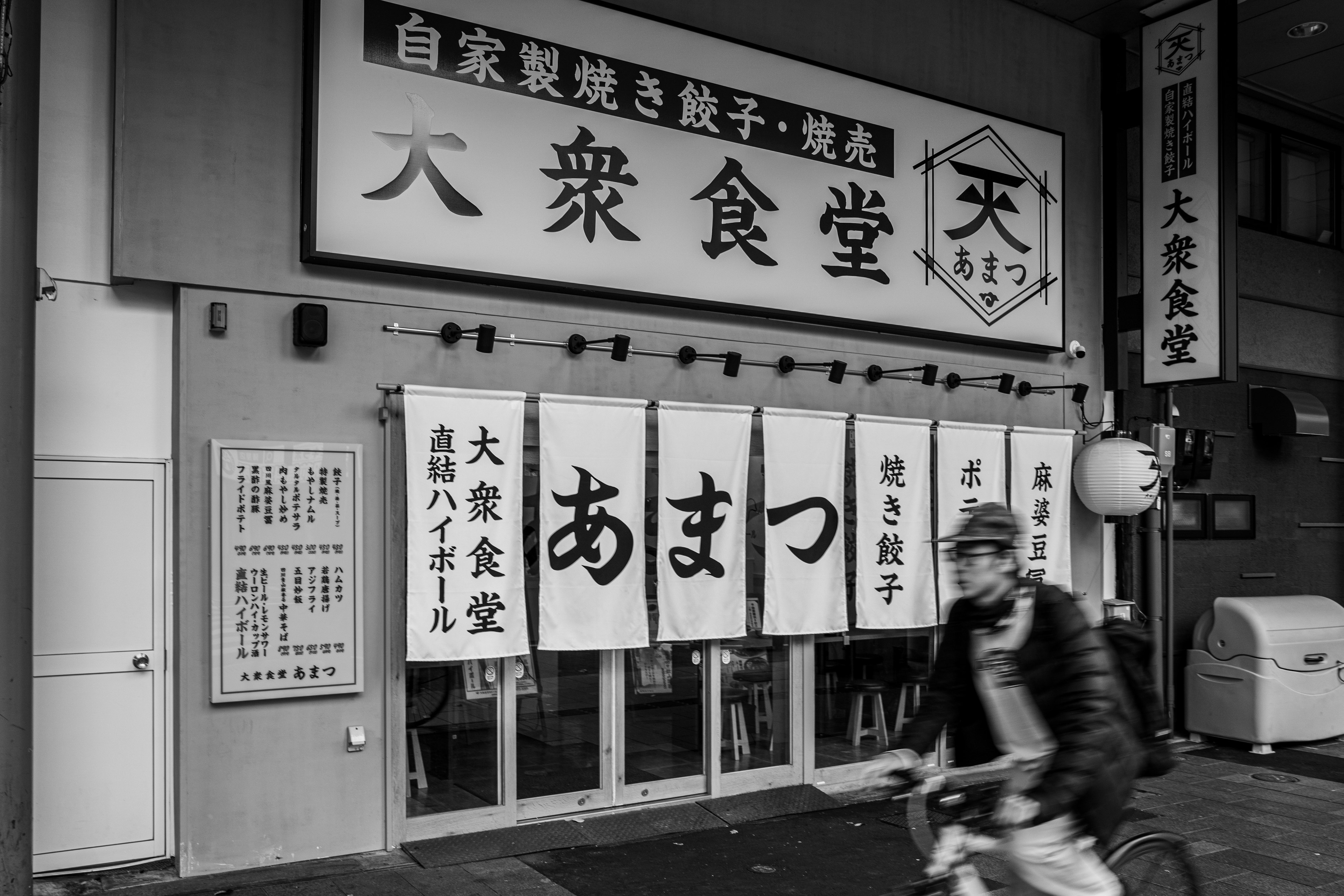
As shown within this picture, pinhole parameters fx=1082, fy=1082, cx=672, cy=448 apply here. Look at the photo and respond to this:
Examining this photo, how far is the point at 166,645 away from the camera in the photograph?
19.7ft

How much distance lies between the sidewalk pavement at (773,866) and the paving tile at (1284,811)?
0.6 inches

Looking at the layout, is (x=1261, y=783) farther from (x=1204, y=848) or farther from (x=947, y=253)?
(x=947, y=253)

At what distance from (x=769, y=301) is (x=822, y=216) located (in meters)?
0.86

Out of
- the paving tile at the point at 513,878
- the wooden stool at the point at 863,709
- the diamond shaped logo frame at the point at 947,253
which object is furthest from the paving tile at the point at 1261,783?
the paving tile at the point at 513,878

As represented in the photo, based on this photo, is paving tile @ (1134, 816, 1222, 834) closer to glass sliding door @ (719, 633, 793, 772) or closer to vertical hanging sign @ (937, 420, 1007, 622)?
vertical hanging sign @ (937, 420, 1007, 622)

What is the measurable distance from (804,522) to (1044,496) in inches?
103

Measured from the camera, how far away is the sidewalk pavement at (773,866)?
229 inches

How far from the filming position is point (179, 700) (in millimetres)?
5859

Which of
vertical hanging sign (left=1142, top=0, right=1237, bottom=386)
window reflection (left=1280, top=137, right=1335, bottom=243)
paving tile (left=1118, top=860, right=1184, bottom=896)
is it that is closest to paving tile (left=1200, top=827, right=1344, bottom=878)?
paving tile (left=1118, top=860, right=1184, bottom=896)

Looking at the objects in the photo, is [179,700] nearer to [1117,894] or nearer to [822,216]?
[1117,894]

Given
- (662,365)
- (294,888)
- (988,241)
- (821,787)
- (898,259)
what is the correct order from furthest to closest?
(988,241) → (898,259) → (821,787) → (662,365) → (294,888)

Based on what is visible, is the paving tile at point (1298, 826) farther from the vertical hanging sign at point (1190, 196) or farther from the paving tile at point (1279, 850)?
the vertical hanging sign at point (1190, 196)

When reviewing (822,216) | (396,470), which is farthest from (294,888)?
(822,216)

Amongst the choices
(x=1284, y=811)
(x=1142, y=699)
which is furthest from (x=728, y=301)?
(x=1284, y=811)
